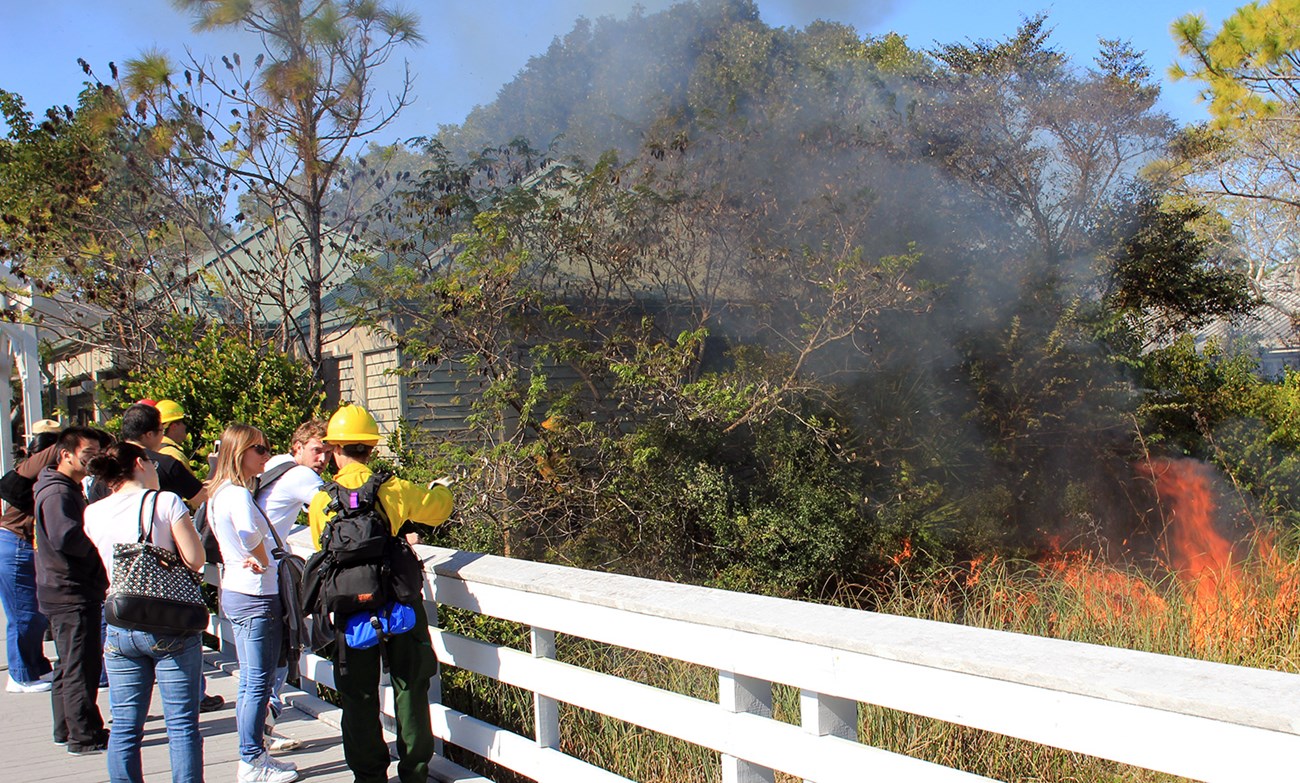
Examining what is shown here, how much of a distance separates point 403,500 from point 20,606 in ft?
11.3

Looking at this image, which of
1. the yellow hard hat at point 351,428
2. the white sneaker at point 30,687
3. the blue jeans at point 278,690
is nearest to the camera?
the yellow hard hat at point 351,428

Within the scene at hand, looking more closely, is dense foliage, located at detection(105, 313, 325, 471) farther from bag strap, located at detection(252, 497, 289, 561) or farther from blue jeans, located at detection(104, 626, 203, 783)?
blue jeans, located at detection(104, 626, 203, 783)

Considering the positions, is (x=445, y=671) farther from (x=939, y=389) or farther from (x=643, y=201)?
(x=939, y=389)

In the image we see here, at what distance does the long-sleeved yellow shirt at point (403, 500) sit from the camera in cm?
359

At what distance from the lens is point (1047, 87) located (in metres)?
12.9

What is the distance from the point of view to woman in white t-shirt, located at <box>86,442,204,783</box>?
12.4 feet

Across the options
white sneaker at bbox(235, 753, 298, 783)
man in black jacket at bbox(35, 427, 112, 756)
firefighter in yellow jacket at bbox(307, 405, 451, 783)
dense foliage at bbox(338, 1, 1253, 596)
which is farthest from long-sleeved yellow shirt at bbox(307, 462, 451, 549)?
dense foliage at bbox(338, 1, 1253, 596)

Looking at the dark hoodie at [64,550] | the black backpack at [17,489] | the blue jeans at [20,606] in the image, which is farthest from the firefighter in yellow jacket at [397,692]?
the blue jeans at [20,606]

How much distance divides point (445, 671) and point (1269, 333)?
37.0 m

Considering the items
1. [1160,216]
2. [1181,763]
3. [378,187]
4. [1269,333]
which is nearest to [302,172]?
[378,187]

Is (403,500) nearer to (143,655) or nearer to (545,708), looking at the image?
(545,708)

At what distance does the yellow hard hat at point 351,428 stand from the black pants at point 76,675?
1818 mm

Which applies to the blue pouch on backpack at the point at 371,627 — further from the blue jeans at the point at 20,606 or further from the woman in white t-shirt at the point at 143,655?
the blue jeans at the point at 20,606

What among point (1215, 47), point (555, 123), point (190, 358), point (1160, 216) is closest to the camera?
point (190, 358)
